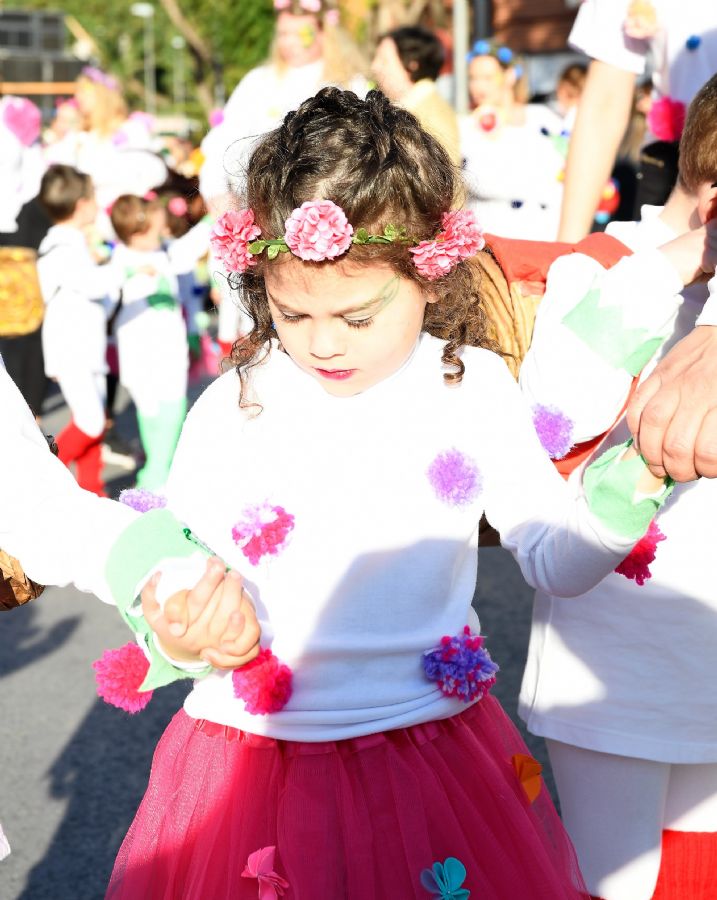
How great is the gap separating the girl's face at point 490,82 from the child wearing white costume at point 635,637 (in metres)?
5.48

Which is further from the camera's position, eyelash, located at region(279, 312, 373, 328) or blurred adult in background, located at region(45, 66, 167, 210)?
blurred adult in background, located at region(45, 66, 167, 210)

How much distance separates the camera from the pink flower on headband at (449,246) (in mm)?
2098

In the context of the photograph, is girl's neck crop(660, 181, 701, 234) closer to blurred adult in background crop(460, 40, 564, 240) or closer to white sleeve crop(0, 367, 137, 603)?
white sleeve crop(0, 367, 137, 603)

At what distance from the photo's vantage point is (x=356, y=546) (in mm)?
2098


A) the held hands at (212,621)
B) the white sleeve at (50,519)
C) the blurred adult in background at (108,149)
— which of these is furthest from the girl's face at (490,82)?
the held hands at (212,621)

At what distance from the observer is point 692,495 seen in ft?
7.73

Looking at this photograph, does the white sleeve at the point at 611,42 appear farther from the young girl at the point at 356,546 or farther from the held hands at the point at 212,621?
the held hands at the point at 212,621

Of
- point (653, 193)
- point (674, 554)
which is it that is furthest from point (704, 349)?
point (653, 193)

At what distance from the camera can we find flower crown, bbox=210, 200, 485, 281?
1987 mm

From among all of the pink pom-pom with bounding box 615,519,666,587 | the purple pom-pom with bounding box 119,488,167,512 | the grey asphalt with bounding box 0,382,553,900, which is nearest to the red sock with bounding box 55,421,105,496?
the grey asphalt with bounding box 0,382,553,900

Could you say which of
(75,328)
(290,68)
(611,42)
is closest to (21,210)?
(75,328)

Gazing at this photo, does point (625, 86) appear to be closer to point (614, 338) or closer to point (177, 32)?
point (614, 338)

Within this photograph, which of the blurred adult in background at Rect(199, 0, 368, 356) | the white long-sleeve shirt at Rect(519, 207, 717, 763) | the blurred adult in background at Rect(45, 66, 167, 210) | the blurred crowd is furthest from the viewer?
the blurred adult in background at Rect(45, 66, 167, 210)

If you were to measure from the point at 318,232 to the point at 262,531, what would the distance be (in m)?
0.49
